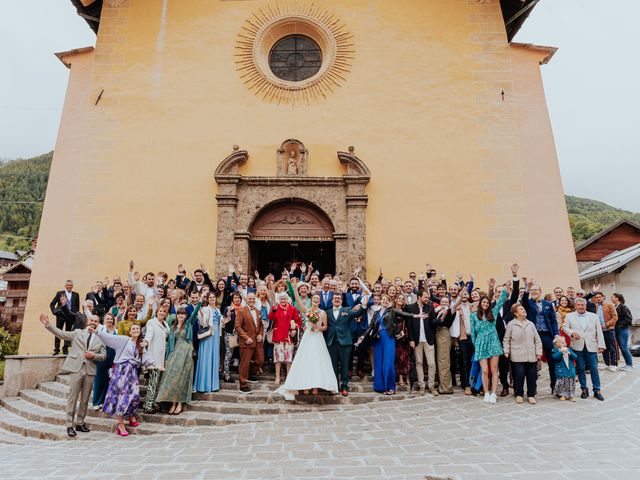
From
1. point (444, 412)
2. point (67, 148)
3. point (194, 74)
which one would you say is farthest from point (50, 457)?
point (194, 74)

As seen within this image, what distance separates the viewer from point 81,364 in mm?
6070

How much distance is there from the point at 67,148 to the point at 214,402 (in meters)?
8.43

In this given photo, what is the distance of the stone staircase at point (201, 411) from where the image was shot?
613cm

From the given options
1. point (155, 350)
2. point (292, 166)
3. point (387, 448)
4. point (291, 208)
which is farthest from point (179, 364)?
point (292, 166)

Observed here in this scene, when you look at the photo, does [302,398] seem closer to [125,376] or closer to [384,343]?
[384,343]

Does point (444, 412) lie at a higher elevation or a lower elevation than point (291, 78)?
lower

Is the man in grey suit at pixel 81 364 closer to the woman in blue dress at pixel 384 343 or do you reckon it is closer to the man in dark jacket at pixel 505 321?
the woman in blue dress at pixel 384 343

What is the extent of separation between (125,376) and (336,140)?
7604 mm

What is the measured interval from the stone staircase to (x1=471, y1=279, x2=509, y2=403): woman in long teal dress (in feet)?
4.27

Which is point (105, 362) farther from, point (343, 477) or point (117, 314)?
point (343, 477)

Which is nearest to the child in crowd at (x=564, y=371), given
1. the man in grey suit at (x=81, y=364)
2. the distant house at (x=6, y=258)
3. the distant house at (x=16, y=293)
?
the man in grey suit at (x=81, y=364)

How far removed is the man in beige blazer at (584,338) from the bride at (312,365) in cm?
389

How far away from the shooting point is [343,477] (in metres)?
4.03

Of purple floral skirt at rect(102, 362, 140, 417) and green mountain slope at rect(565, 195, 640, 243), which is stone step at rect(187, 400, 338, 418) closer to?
purple floral skirt at rect(102, 362, 140, 417)
